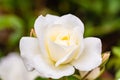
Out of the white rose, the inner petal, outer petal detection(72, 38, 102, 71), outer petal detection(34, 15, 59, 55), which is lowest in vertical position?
the white rose

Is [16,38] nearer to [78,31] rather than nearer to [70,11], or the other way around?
[70,11]

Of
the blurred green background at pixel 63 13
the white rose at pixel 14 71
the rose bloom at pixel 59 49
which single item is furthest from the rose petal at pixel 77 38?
the blurred green background at pixel 63 13

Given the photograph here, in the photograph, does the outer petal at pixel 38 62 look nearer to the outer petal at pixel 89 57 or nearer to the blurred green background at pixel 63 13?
the outer petal at pixel 89 57

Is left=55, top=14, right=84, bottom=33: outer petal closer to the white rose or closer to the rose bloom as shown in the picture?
the rose bloom

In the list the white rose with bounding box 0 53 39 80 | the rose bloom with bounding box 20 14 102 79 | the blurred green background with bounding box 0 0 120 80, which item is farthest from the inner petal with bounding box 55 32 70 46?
the blurred green background with bounding box 0 0 120 80

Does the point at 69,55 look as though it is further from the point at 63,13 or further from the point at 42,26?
the point at 63,13

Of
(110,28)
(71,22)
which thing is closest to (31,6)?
(110,28)

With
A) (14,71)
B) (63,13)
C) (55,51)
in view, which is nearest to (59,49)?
(55,51)

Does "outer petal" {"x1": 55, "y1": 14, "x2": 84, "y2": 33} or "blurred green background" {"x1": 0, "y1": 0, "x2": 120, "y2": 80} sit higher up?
"outer petal" {"x1": 55, "y1": 14, "x2": 84, "y2": 33}
